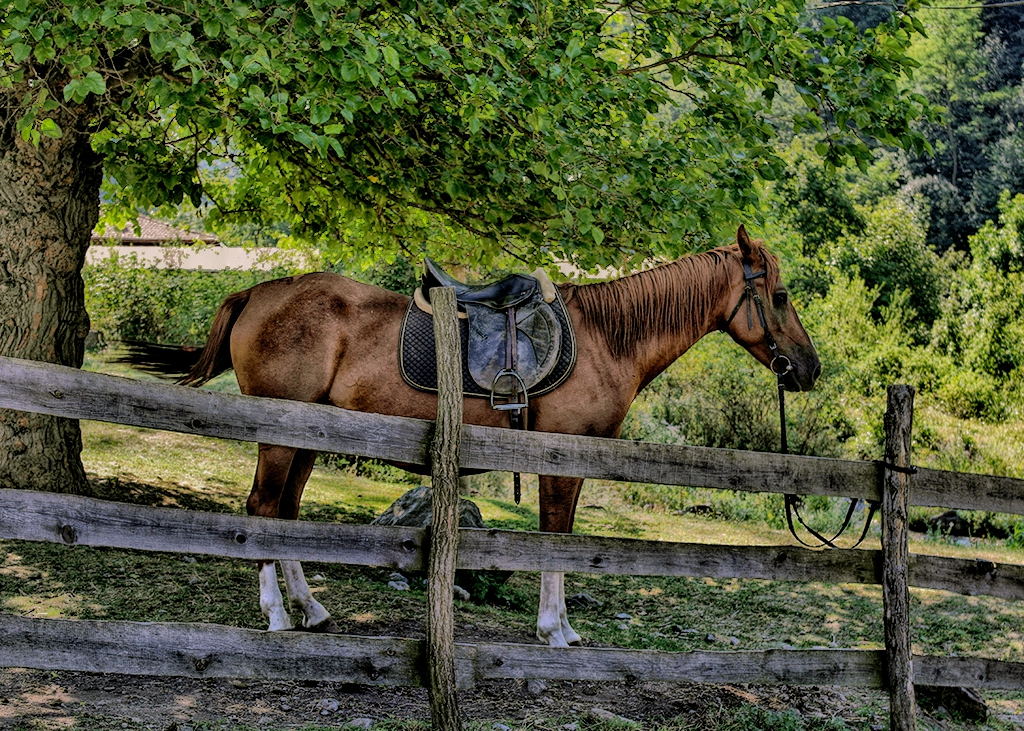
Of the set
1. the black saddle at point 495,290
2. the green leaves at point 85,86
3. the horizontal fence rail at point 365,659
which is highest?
the green leaves at point 85,86

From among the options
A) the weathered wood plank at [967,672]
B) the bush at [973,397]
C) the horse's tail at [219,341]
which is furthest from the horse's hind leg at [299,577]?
the bush at [973,397]

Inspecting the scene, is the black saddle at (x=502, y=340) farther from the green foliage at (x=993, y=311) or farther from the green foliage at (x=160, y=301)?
the green foliage at (x=993, y=311)

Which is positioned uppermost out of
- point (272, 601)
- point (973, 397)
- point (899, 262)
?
point (899, 262)

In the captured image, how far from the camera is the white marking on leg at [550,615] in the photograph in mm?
5457

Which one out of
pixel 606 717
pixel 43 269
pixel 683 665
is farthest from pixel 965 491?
pixel 43 269

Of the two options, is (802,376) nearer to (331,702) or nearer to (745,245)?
(745,245)

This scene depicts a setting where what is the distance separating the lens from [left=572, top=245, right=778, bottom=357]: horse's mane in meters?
5.61

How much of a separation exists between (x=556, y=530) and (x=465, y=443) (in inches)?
60.4

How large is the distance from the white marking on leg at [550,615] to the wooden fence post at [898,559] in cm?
185

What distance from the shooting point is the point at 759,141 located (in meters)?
6.81

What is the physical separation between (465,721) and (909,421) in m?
2.61

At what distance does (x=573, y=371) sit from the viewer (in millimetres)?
5391

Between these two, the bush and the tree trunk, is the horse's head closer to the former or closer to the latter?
the tree trunk

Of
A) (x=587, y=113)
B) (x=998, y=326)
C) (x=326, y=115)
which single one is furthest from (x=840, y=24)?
(x=998, y=326)
